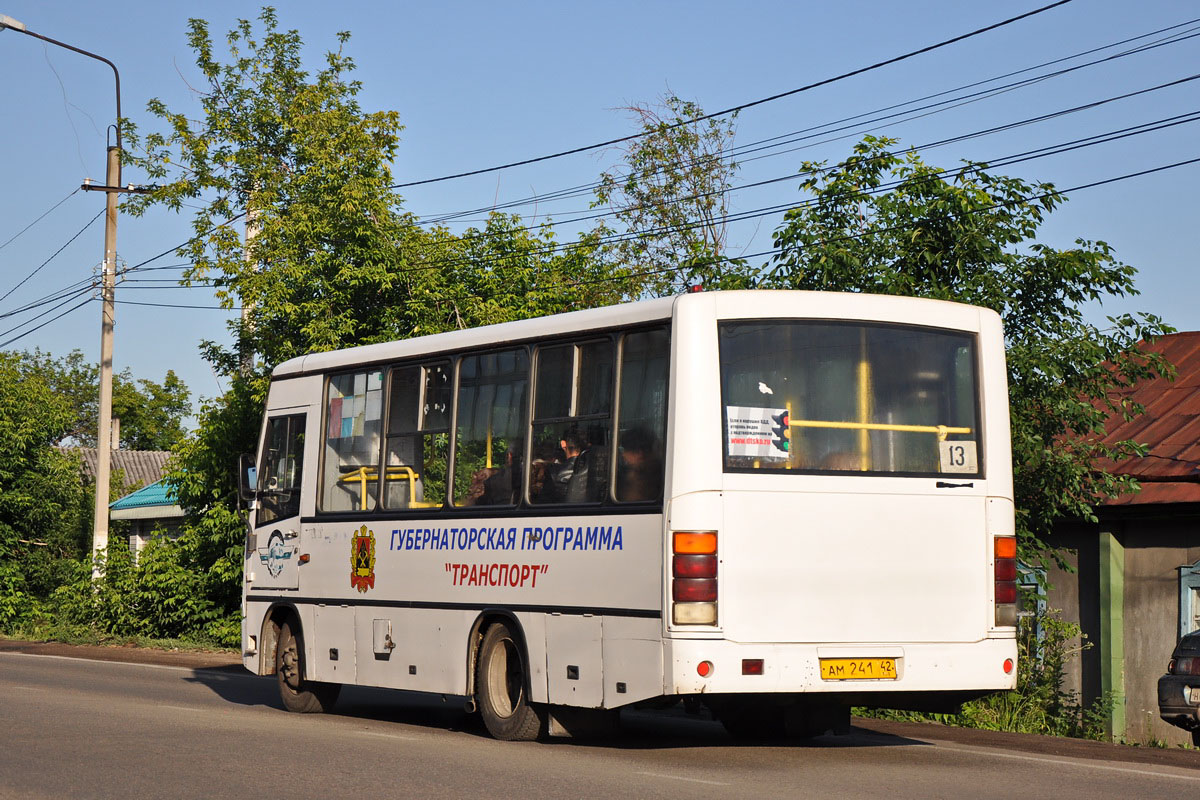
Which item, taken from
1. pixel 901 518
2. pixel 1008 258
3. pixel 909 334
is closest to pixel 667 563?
pixel 901 518

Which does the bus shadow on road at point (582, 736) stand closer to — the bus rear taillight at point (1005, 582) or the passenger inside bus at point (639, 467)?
the bus rear taillight at point (1005, 582)

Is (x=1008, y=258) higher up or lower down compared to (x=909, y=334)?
higher up

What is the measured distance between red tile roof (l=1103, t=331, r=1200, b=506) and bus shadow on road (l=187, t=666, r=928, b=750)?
568cm

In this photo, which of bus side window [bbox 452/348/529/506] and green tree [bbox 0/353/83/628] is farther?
green tree [bbox 0/353/83/628]

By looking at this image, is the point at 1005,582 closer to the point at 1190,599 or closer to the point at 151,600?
the point at 1190,599

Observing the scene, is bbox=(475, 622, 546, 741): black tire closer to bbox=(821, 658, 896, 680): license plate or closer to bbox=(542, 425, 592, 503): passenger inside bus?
bbox=(542, 425, 592, 503): passenger inside bus

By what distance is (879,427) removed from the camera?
426 inches

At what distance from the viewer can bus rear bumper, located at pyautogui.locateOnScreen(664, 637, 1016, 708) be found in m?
10.1

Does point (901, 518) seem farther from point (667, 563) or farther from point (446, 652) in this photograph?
point (446, 652)

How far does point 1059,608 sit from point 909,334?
9.94 m

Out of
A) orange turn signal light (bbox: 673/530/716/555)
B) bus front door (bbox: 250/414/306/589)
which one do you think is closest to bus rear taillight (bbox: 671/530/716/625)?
orange turn signal light (bbox: 673/530/716/555)

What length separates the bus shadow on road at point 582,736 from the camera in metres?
12.1

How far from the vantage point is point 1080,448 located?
16109 millimetres

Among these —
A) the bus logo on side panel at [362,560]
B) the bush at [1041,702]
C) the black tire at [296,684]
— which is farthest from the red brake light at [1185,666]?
the black tire at [296,684]
